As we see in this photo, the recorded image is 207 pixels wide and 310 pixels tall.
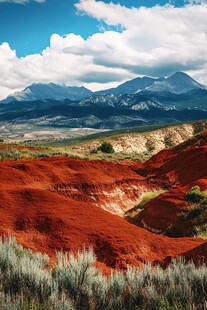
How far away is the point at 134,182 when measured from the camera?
126 ft

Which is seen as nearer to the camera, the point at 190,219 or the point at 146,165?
the point at 190,219

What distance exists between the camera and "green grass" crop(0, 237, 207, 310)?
7121 mm

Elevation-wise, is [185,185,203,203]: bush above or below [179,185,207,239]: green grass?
above

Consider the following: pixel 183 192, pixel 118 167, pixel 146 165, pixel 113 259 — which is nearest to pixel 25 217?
pixel 113 259

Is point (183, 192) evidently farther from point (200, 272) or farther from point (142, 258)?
point (200, 272)

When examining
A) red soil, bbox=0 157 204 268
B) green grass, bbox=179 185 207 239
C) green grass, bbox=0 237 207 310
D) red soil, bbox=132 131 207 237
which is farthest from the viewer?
red soil, bbox=132 131 207 237

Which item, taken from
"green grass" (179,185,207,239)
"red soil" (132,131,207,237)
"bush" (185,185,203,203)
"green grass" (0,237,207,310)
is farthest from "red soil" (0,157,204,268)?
"bush" (185,185,203,203)

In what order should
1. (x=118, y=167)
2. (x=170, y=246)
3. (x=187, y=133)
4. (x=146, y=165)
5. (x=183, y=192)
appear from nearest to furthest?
(x=170, y=246) < (x=183, y=192) < (x=118, y=167) < (x=146, y=165) < (x=187, y=133)

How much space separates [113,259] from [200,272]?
5.55 m

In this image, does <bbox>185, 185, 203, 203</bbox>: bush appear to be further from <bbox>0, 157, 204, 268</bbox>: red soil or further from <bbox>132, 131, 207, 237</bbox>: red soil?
<bbox>0, 157, 204, 268</bbox>: red soil

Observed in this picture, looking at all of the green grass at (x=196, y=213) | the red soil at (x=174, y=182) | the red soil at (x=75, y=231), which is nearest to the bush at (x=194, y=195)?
the green grass at (x=196, y=213)

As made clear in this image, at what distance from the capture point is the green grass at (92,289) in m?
7.12

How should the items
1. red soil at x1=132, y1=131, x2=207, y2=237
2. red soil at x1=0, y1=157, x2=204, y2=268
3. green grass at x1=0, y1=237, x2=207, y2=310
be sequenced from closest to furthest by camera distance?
green grass at x1=0, y1=237, x2=207, y2=310
red soil at x1=0, y1=157, x2=204, y2=268
red soil at x1=132, y1=131, x2=207, y2=237

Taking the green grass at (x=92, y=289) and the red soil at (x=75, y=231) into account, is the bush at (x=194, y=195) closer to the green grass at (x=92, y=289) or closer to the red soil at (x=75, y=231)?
the red soil at (x=75, y=231)
